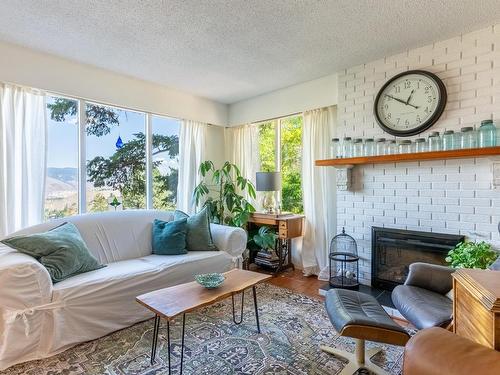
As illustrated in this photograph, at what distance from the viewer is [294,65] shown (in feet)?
10.2

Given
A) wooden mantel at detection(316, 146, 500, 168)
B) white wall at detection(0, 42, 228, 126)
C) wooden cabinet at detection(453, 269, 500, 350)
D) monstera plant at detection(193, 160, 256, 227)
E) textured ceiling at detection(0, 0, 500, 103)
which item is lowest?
wooden cabinet at detection(453, 269, 500, 350)

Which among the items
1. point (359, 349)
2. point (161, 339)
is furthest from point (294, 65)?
point (161, 339)

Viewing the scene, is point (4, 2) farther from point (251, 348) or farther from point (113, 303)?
point (251, 348)

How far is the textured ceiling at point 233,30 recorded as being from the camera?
2064mm

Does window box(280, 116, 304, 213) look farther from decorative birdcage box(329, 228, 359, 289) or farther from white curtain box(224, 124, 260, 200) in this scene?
decorative birdcage box(329, 228, 359, 289)

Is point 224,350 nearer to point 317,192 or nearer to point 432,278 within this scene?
point 432,278

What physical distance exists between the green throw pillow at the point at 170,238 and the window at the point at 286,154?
161 cm

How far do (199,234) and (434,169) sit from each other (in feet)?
7.98

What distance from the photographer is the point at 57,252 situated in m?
2.23

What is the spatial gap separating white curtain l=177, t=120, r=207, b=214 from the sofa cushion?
9.48 feet

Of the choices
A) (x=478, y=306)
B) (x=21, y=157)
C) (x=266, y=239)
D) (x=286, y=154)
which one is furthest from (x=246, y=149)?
(x=478, y=306)

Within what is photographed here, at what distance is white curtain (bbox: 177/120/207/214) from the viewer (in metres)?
4.10

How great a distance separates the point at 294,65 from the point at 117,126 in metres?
2.23

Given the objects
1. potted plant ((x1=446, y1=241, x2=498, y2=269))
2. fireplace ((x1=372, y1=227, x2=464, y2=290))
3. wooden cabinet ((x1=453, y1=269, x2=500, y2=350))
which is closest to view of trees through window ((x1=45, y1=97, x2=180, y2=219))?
fireplace ((x1=372, y1=227, x2=464, y2=290))
